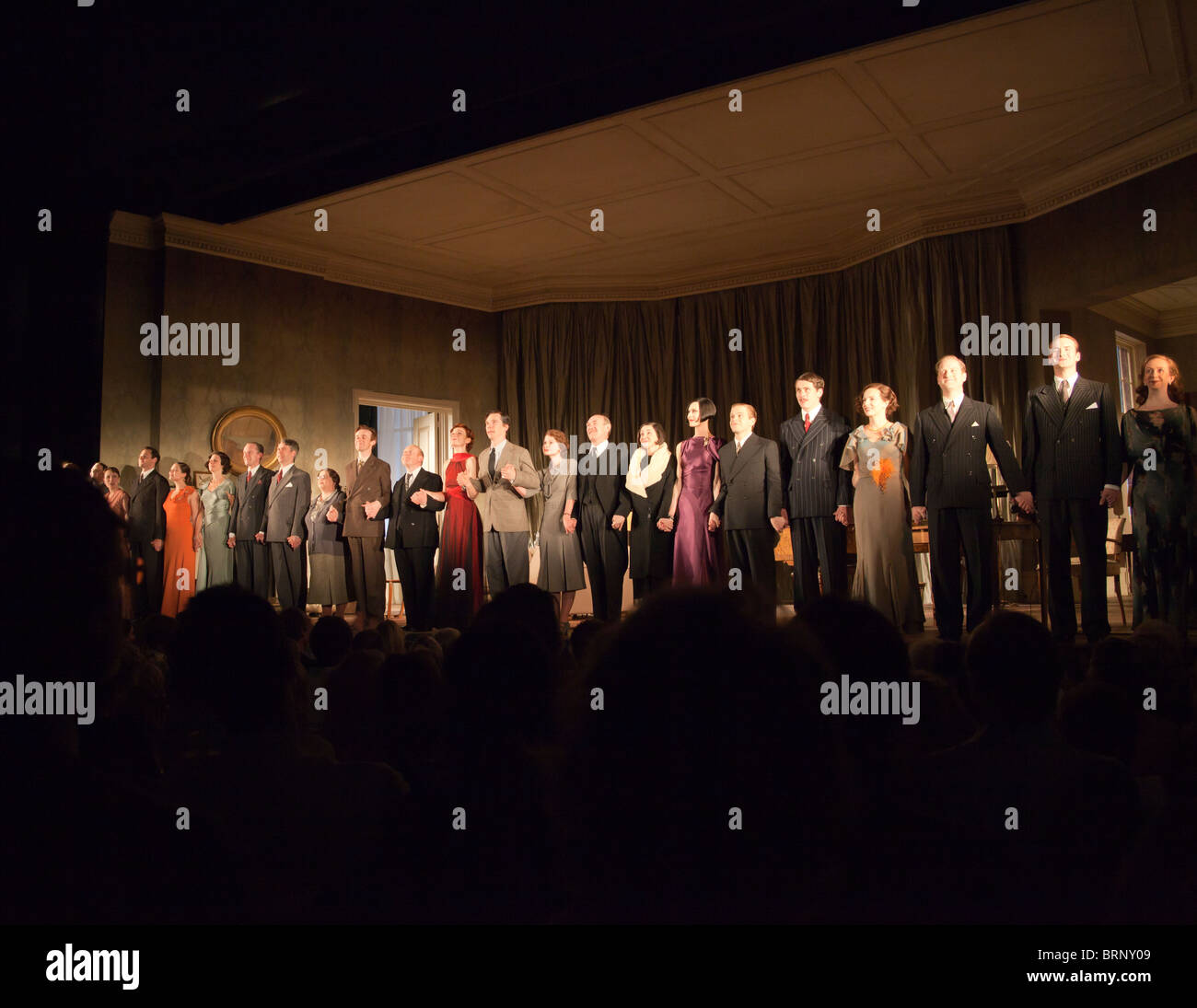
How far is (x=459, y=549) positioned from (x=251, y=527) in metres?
1.84

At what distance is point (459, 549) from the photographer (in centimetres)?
661

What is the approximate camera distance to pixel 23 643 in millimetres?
898

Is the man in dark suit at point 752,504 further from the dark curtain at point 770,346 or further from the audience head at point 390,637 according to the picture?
the dark curtain at point 770,346

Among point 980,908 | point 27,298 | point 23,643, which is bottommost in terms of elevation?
point 980,908

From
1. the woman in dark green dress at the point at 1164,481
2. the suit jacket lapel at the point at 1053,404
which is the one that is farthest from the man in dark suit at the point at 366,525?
the woman in dark green dress at the point at 1164,481

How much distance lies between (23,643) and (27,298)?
2.67 m

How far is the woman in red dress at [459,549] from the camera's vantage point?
6.57 metres

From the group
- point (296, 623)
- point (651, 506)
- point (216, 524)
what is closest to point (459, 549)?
point (651, 506)

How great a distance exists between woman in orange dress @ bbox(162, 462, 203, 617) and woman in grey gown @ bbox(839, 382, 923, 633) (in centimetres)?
541

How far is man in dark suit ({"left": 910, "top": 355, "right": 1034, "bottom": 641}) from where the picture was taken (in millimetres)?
4684

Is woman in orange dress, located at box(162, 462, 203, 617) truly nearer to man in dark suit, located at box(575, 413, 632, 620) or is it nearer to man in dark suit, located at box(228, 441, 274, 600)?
man in dark suit, located at box(228, 441, 274, 600)

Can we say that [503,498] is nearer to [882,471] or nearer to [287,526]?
[287,526]
